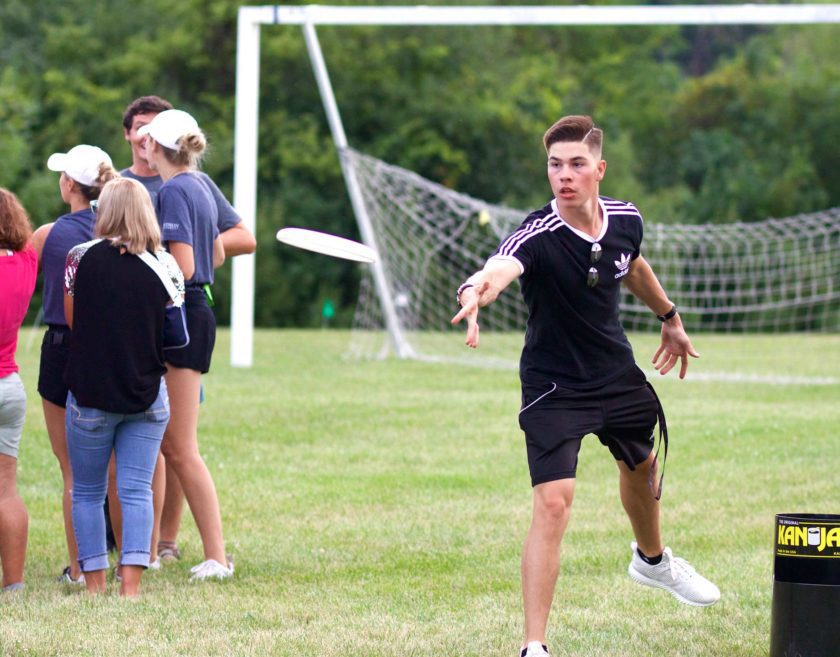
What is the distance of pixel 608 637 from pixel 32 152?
129 feet

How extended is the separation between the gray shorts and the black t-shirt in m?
0.43

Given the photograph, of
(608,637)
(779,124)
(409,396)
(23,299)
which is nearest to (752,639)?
(608,637)

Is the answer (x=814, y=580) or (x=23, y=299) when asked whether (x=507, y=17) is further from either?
(x=814, y=580)

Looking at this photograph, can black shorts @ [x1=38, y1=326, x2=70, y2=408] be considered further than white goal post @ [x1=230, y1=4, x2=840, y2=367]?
No

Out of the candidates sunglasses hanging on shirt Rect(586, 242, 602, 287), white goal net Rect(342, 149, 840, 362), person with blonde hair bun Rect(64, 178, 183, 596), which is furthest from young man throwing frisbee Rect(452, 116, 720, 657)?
white goal net Rect(342, 149, 840, 362)

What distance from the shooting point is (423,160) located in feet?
138

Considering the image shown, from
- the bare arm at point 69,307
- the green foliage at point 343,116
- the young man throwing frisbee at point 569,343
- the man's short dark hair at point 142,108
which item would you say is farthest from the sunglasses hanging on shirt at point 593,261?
the green foliage at point 343,116

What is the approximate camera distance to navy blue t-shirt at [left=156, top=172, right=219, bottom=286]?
5699mm

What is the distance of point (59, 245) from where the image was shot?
5.79 metres

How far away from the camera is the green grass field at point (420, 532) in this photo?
498 cm

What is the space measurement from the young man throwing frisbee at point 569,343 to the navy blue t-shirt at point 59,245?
2.15 meters

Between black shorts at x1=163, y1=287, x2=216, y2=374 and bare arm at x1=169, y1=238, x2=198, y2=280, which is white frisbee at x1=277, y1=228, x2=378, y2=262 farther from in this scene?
black shorts at x1=163, y1=287, x2=216, y2=374

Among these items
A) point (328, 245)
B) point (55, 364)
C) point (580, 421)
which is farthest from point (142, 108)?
point (580, 421)

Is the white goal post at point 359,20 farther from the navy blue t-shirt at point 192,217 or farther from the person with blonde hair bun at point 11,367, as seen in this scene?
the person with blonde hair bun at point 11,367
